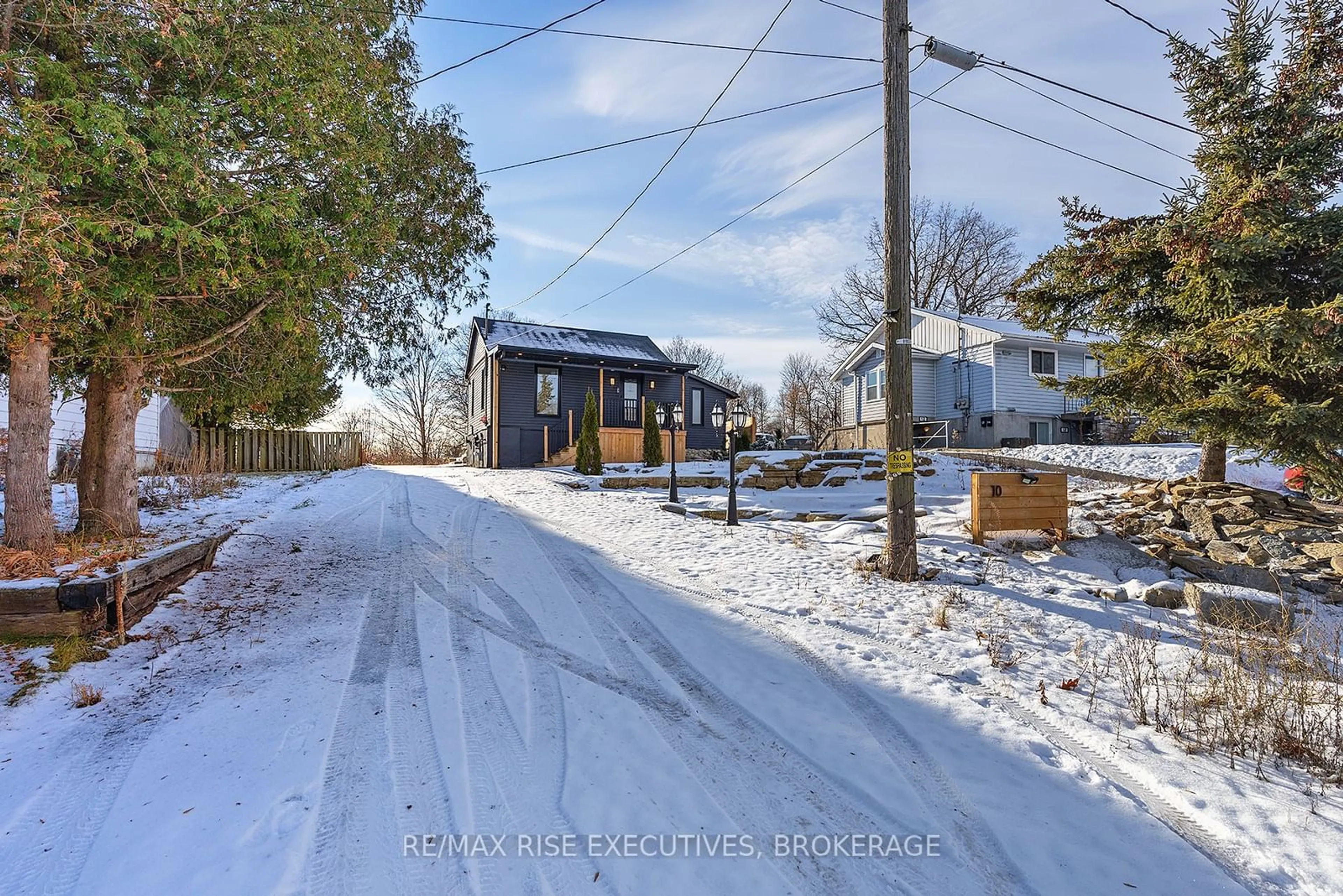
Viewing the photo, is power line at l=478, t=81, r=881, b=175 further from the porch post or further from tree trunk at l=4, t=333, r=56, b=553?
the porch post

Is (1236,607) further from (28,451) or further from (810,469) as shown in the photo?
(28,451)

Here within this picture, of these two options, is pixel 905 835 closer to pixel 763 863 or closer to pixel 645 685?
pixel 763 863

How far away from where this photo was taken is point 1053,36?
6.67 m

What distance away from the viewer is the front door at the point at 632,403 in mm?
20859

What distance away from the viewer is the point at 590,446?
50.6 ft

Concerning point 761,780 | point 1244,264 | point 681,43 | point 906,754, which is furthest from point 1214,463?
point 681,43

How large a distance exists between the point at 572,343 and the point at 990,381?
1547 centimetres

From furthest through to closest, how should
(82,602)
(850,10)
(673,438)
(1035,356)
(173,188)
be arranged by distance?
(1035,356) < (673,438) < (850,10) < (173,188) < (82,602)

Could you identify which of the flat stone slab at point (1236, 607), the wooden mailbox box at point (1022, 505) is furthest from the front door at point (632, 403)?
the flat stone slab at point (1236, 607)

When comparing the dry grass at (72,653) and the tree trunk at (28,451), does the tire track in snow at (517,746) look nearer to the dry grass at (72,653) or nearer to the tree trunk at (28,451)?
the dry grass at (72,653)

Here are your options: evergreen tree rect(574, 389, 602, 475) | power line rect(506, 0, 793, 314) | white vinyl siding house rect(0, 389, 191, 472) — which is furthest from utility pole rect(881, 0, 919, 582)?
evergreen tree rect(574, 389, 602, 475)

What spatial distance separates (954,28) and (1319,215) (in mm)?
4375

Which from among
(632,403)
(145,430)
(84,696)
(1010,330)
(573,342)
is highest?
(1010,330)

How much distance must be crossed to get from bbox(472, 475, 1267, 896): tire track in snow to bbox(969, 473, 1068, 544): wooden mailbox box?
318cm
